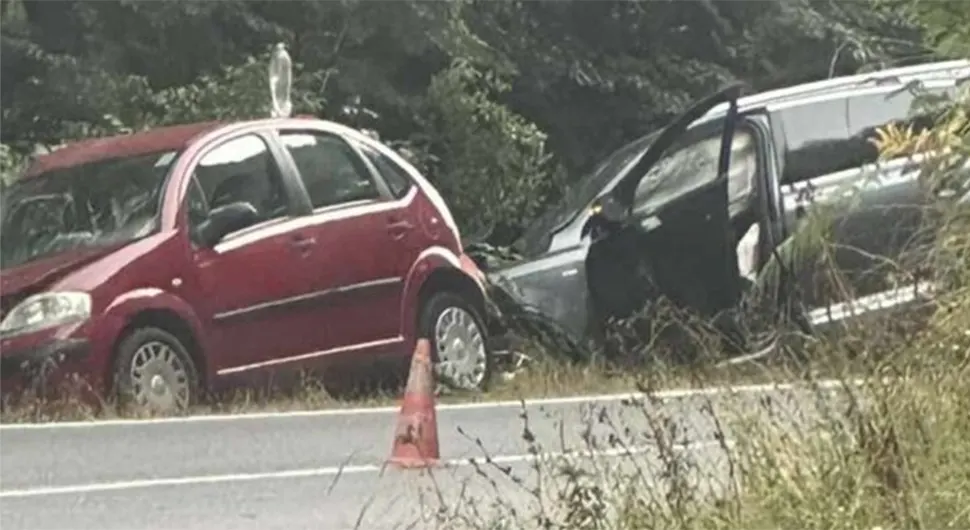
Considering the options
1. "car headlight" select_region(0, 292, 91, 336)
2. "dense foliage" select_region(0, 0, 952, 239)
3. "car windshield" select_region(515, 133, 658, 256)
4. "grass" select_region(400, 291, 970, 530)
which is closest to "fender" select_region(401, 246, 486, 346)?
"car windshield" select_region(515, 133, 658, 256)

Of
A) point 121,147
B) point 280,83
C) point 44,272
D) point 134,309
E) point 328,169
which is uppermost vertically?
point 121,147

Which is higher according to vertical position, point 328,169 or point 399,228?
point 328,169

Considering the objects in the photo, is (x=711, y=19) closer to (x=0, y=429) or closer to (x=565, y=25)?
(x=565, y=25)

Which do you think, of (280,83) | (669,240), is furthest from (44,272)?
(280,83)

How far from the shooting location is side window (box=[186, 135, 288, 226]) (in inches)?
560

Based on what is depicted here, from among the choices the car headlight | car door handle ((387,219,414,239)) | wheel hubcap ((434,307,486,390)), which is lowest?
wheel hubcap ((434,307,486,390))

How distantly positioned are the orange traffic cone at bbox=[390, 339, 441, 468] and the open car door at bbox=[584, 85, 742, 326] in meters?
5.24

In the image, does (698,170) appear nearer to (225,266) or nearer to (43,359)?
(225,266)

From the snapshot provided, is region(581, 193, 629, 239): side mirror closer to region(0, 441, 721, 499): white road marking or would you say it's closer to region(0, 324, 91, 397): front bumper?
region(0, 324, 91, 397): front bumper

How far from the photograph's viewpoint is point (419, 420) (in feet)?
34.6

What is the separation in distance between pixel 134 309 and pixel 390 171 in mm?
2509

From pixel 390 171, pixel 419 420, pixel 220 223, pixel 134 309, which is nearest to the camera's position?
pixel 419 420

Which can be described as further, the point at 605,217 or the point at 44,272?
the point at 605,217

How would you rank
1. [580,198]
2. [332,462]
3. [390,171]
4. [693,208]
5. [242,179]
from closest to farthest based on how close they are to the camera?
[332,462] → [242,179] → [390,171] → [693,208] → [580,198]
